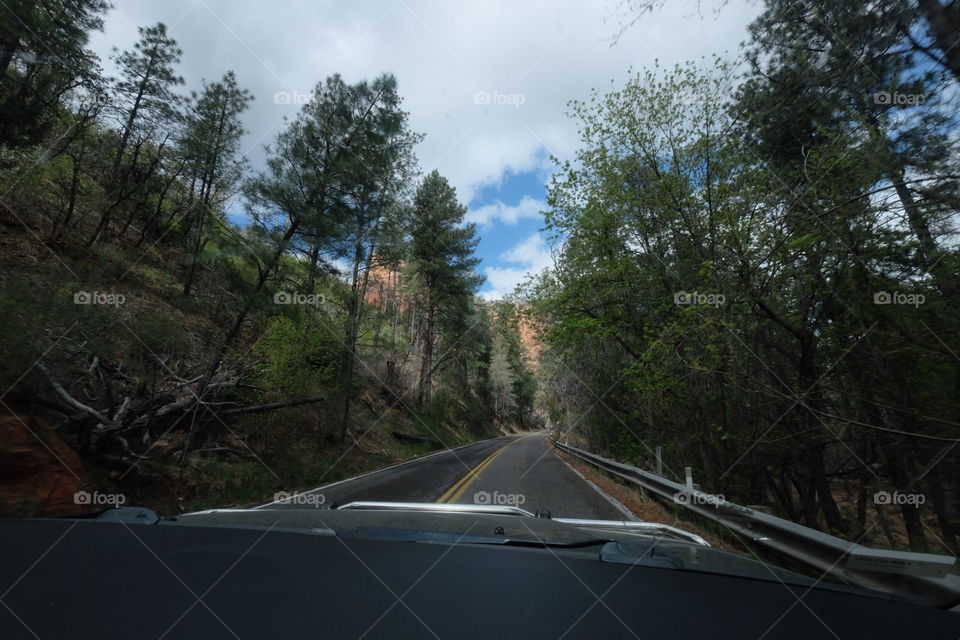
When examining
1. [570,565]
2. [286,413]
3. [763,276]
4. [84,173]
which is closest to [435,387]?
[286,413]

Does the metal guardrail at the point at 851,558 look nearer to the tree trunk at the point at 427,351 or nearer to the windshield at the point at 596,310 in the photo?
the windshield at the point at 596,310

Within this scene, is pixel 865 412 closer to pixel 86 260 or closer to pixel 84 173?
pixel 86 260

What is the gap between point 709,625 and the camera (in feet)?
4.31

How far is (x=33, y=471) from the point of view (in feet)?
17.8

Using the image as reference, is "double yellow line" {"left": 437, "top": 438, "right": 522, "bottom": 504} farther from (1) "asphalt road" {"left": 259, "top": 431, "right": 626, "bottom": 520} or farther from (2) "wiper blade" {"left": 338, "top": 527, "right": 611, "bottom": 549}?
(2) "wiper blade" {"left": 338, "top": 527, "right": 611, "bottom": 549}

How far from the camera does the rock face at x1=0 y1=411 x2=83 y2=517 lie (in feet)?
16.9

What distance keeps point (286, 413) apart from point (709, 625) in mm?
12299

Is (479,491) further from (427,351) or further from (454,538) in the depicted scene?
(427,351)

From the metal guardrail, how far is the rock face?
8.78 metres

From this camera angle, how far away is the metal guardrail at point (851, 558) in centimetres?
195

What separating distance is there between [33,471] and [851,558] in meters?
9.35

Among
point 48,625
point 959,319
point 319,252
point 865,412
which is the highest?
point 319,252

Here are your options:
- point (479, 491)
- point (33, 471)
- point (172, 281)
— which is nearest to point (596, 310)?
point (479, 491)

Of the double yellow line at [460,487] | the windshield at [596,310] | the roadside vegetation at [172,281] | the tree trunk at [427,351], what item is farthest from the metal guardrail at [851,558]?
the tree trunk at [427,351]
